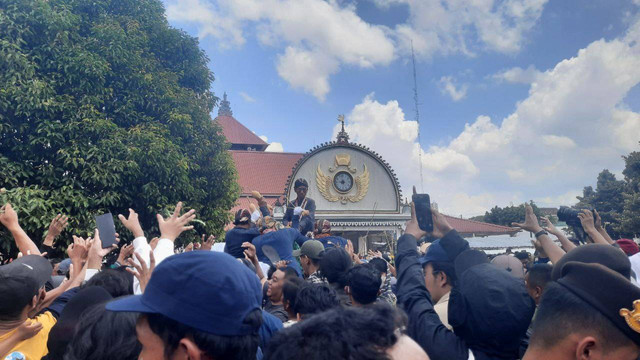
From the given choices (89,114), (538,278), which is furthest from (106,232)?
(89,114)

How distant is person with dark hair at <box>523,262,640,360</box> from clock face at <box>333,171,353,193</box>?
73.2 feet

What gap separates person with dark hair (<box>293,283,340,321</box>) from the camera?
293cm

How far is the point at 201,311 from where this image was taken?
1.42 meters

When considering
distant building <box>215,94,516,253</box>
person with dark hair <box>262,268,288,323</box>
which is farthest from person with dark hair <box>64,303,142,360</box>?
distant building <box>215,94,516,253</box>

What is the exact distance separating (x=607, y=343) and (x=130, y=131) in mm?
10277

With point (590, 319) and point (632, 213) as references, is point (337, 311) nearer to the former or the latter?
point (590, 319)

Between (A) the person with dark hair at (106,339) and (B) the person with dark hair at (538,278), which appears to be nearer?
(A) the person with dark hair at (106,339)

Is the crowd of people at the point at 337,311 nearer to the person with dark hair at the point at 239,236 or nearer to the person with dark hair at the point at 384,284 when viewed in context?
the person with dark hair at the point at 384,284

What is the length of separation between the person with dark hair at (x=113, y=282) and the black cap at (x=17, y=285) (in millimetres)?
315

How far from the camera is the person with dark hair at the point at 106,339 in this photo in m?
1.73

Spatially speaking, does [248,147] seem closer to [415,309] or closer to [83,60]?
[83,60]

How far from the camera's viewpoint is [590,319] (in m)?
1.48

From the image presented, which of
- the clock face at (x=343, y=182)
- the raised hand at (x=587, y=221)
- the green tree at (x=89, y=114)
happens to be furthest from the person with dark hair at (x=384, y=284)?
the clock face at (x=343, y=182)

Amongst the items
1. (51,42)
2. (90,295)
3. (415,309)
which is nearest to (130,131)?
(51,42)
